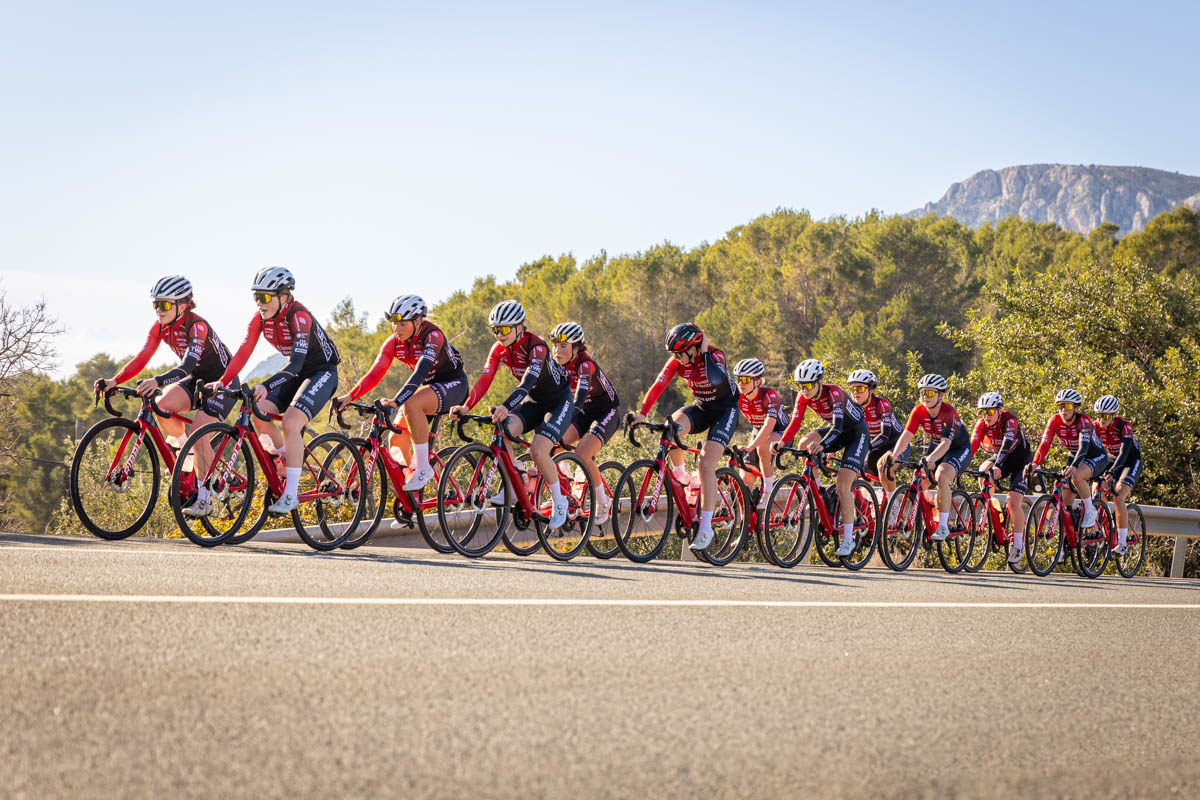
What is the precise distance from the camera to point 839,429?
1266 cm

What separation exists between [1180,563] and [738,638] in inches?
615

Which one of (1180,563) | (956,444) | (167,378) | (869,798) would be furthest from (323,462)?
(1180,563)

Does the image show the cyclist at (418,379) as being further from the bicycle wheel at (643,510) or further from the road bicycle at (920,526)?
the road bicycle at (920,526)

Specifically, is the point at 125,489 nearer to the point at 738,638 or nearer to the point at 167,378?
the point at 167,378

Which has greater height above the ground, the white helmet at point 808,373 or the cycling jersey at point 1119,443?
the white helmet at point 808,373

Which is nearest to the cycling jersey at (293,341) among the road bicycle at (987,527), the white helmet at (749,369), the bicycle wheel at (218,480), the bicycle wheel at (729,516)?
the bicycle wheel at (218,480)

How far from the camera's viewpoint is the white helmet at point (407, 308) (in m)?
9.59

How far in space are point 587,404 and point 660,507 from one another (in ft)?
4.75

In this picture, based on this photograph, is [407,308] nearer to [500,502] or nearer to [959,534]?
[500,502]

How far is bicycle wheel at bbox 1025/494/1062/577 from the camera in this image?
15.2 m

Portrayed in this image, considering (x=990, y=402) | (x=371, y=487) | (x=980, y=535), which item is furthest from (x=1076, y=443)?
(x=371, y=487)

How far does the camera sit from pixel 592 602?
20.6 ft

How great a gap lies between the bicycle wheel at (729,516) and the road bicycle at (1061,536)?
19.7 feet

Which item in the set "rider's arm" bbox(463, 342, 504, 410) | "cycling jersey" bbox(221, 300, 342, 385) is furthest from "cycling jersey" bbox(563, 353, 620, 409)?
"cycling jersey" bbox(221, 300, 342, 385)
